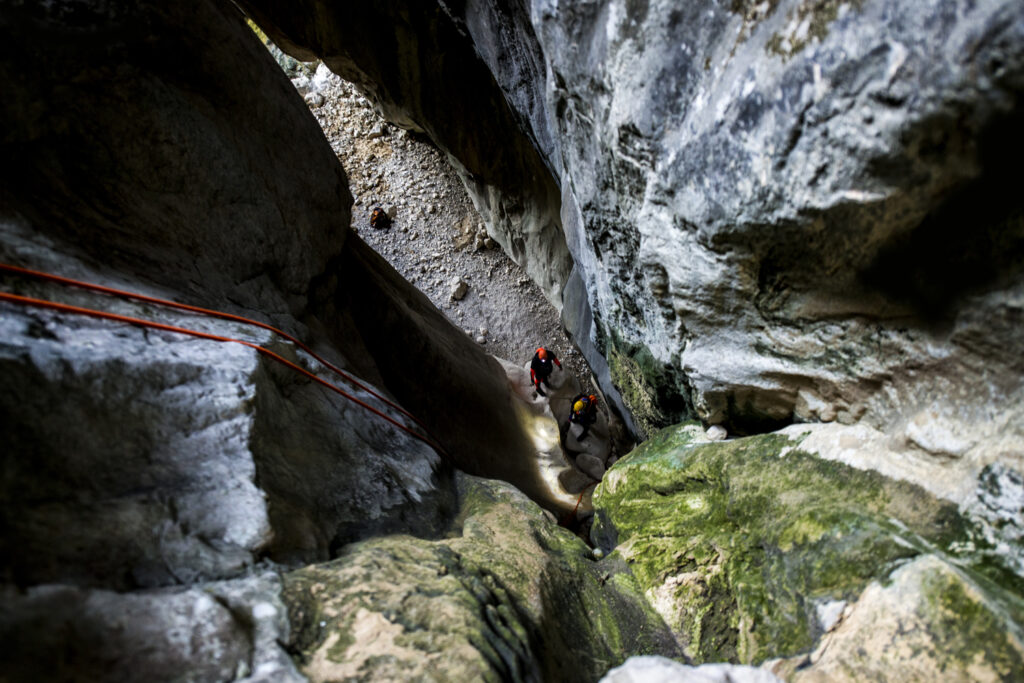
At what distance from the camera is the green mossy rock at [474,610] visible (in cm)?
156

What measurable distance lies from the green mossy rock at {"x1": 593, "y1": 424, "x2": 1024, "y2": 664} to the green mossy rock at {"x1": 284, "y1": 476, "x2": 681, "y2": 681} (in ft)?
0.70

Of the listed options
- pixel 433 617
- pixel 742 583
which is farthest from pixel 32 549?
pixel 742 583

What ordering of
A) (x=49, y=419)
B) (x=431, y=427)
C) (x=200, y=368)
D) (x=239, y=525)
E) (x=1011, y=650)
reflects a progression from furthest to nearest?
1. (x=431, y=427)
2. (x=200, y=368)
3. (x=239, y=525)
4. (x=49, y=419)
5. (x=1011, y=650)

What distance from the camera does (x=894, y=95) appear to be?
144cm

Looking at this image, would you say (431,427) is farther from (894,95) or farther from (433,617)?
(894,95)

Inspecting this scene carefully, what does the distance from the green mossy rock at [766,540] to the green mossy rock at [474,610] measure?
0.70 feet

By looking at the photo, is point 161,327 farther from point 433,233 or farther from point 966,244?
point 433,233

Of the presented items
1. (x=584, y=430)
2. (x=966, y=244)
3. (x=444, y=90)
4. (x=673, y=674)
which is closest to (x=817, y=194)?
(x=966, y=244)

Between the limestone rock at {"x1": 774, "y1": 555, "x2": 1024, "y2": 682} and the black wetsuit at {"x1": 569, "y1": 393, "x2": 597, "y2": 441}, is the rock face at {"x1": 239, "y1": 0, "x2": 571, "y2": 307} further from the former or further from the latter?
the limestone rock at {"x1": 774, "y1": 555, "x2": 1024, "y2": 682}

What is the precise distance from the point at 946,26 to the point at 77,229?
11.3 feet

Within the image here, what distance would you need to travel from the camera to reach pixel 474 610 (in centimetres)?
180

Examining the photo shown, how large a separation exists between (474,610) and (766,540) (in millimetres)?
1269

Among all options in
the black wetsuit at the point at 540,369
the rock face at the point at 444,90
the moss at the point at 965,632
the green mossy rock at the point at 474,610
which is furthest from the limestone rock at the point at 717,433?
the black wetsuit at the point at 540,369

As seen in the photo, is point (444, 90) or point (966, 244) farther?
point (444, 90)
